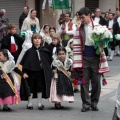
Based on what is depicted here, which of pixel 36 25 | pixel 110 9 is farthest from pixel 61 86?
pixel 110 9

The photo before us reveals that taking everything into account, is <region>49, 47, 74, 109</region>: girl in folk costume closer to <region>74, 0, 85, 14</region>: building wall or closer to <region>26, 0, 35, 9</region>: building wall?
<region>74, 0, 85, 14</region>: building wall

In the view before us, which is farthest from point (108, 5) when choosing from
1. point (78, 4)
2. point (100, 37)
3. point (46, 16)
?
point (100, 37)

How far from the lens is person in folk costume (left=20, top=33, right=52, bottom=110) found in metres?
9.91

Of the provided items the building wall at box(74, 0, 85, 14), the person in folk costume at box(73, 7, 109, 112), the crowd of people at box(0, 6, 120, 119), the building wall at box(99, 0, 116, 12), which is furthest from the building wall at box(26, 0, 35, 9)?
the person in folk costume at box(73, 7, 109, 112)

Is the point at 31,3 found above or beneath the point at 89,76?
above

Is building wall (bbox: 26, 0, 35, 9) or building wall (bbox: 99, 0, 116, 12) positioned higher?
building wall (bbox: 26, 0, 35, 9)

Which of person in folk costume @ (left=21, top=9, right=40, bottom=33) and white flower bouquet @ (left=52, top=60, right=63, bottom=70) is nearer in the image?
white flower bouquet @ (left=52, top=60, right=63, bottom=70)

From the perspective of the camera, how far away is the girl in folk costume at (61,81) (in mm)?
9828

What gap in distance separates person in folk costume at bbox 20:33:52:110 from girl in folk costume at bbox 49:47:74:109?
0.40ft

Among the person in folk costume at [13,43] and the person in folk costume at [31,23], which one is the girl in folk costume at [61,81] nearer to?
the person in folk costume at [13,43]

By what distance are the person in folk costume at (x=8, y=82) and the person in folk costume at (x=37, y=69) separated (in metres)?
0.22

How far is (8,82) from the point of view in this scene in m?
9.65

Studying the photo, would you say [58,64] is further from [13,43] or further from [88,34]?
[13,43]

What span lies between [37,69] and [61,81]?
21.1 inches
